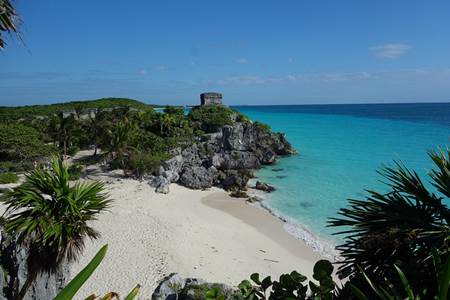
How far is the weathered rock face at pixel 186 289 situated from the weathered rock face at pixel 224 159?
43.3ft

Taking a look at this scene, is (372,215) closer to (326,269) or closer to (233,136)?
(326,269)

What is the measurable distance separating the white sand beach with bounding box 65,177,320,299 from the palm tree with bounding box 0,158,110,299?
500cm

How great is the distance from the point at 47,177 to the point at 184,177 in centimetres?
1891

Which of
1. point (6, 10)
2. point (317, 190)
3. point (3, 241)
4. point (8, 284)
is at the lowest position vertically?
point (317, 190)

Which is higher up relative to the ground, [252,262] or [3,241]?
[3,241]

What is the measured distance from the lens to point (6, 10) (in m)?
4.60

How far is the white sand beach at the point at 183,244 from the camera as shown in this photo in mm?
12977

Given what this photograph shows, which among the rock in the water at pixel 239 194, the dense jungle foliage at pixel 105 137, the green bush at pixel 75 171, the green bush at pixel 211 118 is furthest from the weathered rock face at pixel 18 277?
the green bush at pixel 211 118

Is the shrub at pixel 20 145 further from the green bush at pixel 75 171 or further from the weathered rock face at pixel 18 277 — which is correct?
the weathered rock face at pixel 18 277

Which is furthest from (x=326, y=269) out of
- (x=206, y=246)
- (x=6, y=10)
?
(x=206, y=246)

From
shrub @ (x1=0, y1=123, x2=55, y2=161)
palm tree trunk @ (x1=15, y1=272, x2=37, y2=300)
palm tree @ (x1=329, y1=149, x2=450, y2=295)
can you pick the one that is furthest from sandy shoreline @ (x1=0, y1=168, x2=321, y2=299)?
palm tree @ (x1=329, y1=149, x2=450, y2=295)

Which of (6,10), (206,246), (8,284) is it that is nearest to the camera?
(6,10)

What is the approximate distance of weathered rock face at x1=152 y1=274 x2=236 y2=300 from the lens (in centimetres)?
934

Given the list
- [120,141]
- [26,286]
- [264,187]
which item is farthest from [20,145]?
[26,286]
